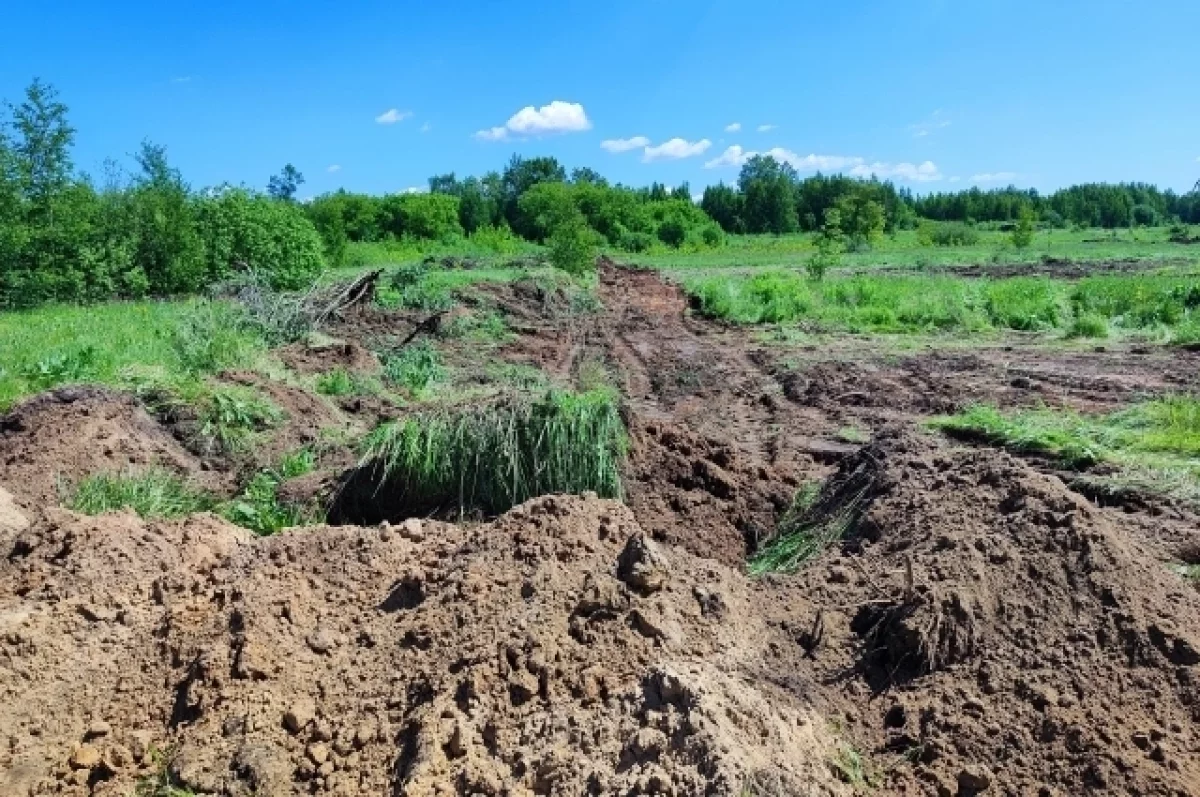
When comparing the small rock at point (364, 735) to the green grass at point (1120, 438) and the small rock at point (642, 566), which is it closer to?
the small rock at point (642, 566)

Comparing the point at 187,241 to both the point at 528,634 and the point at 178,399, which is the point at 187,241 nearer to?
the point at 178,399

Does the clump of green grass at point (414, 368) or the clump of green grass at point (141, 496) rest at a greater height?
the clump of green grass at point (414, 368)

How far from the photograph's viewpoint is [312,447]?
8141mm

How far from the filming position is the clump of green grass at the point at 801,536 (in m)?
5.41

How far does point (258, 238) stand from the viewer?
2442cm

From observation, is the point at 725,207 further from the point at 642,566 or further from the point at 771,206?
the point at 642,566

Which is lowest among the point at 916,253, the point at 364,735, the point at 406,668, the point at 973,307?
the point at 364,735

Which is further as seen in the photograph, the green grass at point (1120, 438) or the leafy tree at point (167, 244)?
the leafy tree at point (167, 244)

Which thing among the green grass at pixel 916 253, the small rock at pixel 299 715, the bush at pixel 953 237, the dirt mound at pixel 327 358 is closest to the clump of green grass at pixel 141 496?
the small rock at pixel 299 715

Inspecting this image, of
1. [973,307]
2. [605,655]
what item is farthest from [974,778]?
[973,307]

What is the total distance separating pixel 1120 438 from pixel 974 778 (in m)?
5.61

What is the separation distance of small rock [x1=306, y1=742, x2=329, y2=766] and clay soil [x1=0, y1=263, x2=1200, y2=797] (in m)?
0.01

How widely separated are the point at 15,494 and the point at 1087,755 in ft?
21.5

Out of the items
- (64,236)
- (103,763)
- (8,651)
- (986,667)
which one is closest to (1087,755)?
(986,667)
